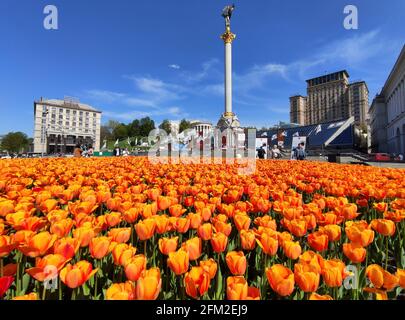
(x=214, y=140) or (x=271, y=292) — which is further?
(x=214, y=140)

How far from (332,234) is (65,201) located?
8.78 ft

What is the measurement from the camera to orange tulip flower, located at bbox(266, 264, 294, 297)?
4.33 ft

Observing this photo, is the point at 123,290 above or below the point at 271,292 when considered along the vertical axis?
above

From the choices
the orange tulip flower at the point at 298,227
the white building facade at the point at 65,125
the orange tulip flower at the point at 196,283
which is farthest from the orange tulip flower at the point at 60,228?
the white building facade at the point at 65,125

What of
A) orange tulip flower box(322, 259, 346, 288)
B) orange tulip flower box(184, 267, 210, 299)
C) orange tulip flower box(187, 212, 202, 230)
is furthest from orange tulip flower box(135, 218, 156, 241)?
orange tulip flower box(322, 259, 346, 288)

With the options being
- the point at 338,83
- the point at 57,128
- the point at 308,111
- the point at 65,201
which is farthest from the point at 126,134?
the point at 65,201

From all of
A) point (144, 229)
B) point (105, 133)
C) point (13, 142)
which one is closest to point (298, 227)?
point (144, 229)

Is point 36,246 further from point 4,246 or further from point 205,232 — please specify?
point 205,232

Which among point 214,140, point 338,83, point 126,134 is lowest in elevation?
point 214,140

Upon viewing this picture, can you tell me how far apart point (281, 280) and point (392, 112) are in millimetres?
77147

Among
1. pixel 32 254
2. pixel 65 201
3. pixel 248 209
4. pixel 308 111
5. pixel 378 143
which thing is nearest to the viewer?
pixel 32 254

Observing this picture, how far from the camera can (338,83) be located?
120062 millimetres

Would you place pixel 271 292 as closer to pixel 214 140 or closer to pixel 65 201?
pixel 65 201

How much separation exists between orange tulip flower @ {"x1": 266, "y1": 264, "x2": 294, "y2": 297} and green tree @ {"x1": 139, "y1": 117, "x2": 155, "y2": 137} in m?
127
